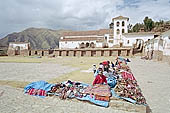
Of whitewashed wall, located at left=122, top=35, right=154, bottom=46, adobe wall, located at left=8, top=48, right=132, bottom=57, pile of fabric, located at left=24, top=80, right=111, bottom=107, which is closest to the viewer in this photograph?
pile of fabric, located at left=24, top=80, right=111, bottom=107

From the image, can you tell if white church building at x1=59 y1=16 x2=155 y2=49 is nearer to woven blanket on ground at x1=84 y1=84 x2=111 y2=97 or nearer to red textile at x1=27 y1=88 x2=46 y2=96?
woven blanket on ground at x1=84 y1=84 x2=111 y2=97

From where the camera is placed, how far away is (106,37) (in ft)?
170

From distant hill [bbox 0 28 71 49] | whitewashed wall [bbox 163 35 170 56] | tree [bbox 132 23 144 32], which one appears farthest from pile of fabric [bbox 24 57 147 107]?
distant hill [bbox 0 28 71 49]

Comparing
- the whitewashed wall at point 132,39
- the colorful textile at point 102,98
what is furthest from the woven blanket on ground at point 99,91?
the whitewashed wall at point 132,39

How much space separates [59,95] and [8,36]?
517ft

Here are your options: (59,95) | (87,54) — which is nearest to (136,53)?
(87,54)

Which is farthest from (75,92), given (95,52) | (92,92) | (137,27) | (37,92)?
(137,27)

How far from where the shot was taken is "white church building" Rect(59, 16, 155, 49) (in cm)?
3961

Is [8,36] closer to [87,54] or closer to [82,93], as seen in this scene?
[87,54]

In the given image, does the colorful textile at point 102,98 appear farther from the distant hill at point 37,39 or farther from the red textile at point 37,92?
the distant hill at point 37,39

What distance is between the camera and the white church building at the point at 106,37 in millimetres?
39606

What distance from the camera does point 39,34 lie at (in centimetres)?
15100

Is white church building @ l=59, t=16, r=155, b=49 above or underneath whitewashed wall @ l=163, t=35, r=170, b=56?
above

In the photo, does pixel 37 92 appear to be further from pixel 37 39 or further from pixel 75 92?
pixel 37 39
